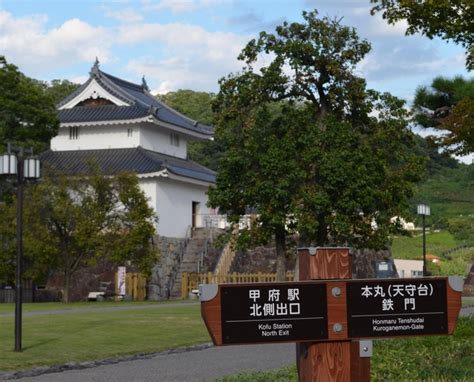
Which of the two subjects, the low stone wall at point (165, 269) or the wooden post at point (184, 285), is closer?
the wooden post at point (184, 285)

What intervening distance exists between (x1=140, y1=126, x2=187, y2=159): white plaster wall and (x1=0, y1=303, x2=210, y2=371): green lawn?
840 inches

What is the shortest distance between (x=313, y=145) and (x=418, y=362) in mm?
21834

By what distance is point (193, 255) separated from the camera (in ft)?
154

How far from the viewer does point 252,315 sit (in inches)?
267

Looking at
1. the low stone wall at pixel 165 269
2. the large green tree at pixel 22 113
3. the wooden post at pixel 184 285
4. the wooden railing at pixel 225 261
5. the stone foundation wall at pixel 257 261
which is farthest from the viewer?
the stone foundation wall at pixel 257 261

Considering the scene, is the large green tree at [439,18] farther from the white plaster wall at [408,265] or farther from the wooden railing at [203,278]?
the white plaster wall at [408,265]

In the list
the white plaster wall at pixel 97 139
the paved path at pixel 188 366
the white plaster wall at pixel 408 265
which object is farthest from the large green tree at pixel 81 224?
the white plaster wall at pixel 408 265

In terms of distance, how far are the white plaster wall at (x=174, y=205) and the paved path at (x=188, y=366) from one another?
2765 cm

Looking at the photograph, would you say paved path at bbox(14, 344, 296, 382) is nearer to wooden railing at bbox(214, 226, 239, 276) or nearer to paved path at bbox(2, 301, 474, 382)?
paved path at bbox(2, 301, 474, 382)

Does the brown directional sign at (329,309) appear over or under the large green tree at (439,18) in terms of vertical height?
under

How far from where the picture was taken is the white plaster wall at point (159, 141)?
48.2m

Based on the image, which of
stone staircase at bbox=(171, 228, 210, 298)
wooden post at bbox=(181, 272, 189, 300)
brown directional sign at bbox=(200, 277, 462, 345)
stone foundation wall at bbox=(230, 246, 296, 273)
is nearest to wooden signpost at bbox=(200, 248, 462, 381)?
brown directional sign at bbox=(200, 277, 462, 345)

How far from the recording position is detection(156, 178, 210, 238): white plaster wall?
4625 centimetres

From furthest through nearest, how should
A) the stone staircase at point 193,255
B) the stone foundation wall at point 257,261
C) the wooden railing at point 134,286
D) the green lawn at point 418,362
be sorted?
the stone foundation wall at point 257,261 < the stone staircase at point 193,255 < the wooden railing at point 134,286 < the green lawn at point 418,362
